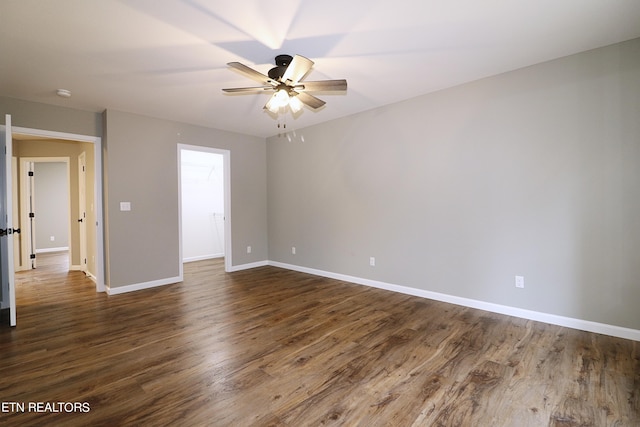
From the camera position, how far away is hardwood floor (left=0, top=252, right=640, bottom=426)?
1614mm

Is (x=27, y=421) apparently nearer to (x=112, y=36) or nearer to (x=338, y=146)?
(x=112, y=36)

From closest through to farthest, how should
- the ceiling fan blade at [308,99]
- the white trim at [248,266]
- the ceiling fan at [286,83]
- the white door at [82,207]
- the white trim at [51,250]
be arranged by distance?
the ceiling fan at [286,83]
the ceiling fan blade at [308,99]
the white door at [82,207]
the white trim at [248,266]
the white trim at [51,250]

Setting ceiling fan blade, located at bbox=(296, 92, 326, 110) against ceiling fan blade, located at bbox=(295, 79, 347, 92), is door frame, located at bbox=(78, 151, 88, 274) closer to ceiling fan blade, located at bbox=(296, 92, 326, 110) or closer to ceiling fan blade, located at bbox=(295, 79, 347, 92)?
ceiling fan blade, located at bbox=(296, 92, 326, 110)

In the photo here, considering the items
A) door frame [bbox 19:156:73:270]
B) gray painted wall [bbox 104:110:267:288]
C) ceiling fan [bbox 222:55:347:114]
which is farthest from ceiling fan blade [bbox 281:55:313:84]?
door frame [bbox 19:156:73:270]

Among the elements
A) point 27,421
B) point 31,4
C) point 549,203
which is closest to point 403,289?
point 549,203

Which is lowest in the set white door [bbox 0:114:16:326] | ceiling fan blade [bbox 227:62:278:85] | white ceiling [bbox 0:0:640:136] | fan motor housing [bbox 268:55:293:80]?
white door [bbox 0:114:16:326]

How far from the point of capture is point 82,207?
Result: 520 cm

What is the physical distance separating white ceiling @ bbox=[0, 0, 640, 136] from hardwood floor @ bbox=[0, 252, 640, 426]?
2.54 metres

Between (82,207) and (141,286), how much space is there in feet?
7.87

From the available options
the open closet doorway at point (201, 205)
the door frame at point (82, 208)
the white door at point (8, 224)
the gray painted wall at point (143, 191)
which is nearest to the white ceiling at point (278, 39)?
the white door at point (8, 224)

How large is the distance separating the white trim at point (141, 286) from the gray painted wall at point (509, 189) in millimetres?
2670

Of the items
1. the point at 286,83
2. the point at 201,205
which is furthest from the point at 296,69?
the point at 201,205

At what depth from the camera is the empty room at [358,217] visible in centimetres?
184
